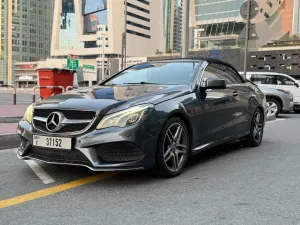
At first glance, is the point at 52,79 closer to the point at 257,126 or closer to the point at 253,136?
the point at 257,126

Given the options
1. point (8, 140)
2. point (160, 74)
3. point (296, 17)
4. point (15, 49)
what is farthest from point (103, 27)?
point (160, 74)

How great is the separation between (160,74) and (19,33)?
146195mm

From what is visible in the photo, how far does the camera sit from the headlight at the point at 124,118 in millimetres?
4062

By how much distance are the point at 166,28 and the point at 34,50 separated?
54.7 metres

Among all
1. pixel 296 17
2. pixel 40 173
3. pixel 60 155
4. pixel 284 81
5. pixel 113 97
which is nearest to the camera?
pixel 60 155

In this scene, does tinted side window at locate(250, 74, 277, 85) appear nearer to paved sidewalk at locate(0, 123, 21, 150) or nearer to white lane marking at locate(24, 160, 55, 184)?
paved sidewalk at locate(0, 123, 21, 150)

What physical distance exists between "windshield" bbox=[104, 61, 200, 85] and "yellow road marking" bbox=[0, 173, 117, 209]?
4.84ft

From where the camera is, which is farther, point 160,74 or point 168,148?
point 160,74

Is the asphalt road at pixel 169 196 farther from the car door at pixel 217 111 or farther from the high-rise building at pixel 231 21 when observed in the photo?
the high-rise building at pixel 231 21

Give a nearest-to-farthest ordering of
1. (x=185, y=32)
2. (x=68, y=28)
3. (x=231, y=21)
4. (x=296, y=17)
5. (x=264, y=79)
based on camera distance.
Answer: (x=185, y=32) < (x=264, y=79) < (x=296, y=17) < (x=231, y=21) < (x=68, y=28)

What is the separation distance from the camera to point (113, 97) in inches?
175

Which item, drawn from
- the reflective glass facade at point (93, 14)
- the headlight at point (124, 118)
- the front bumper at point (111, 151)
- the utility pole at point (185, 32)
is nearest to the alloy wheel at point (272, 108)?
the utility pole at point (185, 32)

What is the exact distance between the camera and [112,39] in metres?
117

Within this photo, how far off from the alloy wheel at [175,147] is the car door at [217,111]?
35 cm
